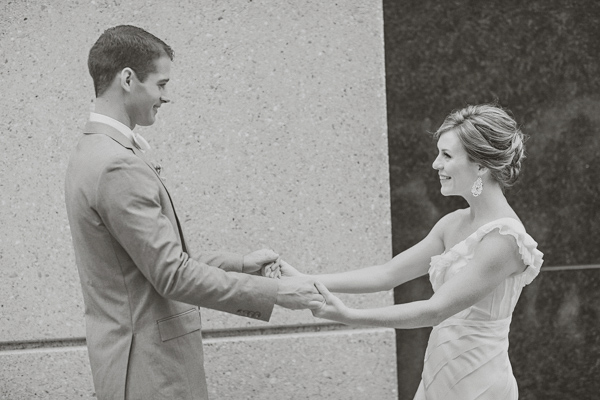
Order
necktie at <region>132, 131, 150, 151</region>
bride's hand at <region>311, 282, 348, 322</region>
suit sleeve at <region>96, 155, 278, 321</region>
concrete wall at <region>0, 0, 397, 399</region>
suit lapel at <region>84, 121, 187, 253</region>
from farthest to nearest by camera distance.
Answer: concrete wall at <region>0, 0, 397, 399</region>
bride's hand at <region>311, 282, 348, 322</region>
necktie at <region>132, 131, 150, 151</region>
suit lapel at <region>84, 121, 187, 253</region>
suit sleeve at <region>96, 155, 278, 321</region>

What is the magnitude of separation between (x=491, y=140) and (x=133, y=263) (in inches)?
52.8

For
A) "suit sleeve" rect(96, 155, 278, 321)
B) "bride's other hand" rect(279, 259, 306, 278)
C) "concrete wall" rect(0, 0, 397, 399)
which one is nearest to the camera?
"suit sleeve" rect(96, 155, 278, 321)

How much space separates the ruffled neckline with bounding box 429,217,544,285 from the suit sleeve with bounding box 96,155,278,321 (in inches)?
33.0

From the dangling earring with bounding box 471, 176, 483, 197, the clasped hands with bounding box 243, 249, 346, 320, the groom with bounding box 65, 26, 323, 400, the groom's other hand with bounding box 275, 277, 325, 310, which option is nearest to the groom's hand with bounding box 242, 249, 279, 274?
the clasped hands with bounding box 243, 249, 346, 320

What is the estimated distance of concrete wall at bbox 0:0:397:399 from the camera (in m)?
3.50

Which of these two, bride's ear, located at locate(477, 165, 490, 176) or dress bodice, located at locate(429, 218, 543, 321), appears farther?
bride's ear, located at locate(477, 165, 490, 176)

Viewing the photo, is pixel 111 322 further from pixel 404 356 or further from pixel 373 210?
pixel 404 356

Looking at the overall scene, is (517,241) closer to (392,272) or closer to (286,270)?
(392,272)

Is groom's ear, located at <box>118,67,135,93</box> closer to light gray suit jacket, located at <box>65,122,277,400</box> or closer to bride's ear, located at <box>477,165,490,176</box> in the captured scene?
light gray suit jacket, located at <box>65,122,277,400</box>

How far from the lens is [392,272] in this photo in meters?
3.20

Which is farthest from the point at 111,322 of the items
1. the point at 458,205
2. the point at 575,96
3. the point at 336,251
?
the point at 575,96

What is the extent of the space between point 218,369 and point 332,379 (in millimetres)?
530

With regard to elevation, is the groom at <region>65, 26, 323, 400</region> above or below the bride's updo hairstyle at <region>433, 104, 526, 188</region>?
below

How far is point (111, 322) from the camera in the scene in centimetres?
247
